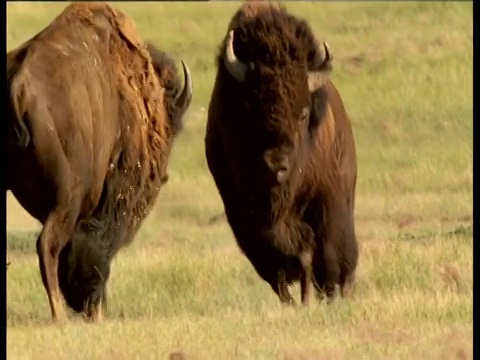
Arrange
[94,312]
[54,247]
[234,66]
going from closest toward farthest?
[54,247] < [94,312] < [234,66]

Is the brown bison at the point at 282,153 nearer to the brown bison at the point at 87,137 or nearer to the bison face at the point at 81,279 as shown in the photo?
the brown bison at the point at 87,137

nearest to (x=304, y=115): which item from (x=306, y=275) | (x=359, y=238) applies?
(x=306, y=275)

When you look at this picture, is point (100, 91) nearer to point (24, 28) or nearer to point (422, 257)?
point (422, 257)

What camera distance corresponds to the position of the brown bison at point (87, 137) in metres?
9.15

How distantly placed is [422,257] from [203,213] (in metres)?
8.27

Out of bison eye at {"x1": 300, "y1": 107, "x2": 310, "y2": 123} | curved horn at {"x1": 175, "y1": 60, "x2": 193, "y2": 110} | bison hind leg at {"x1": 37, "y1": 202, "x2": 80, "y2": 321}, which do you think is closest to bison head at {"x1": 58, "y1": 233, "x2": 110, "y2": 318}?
bison hind leg at {"x1": 37, "y1": 202, "x2": 80, "y2": 321}

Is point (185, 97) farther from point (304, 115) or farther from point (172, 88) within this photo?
point (304, 115)

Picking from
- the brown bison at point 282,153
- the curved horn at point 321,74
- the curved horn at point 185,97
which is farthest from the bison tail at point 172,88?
the curved horn at point 321,74

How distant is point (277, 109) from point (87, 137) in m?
1.24

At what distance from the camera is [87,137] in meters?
9.54

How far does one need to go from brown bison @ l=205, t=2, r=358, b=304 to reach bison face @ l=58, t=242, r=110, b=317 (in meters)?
1.10

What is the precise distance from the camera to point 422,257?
12133 millimetres

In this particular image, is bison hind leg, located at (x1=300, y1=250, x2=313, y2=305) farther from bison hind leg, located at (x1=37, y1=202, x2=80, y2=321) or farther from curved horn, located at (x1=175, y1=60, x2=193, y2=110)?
bison hind leg, located at (x1=37, y1=202, x2=80, y2=321)

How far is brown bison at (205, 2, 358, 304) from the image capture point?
33.4ft
